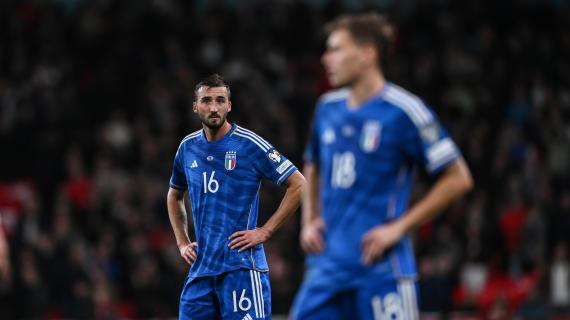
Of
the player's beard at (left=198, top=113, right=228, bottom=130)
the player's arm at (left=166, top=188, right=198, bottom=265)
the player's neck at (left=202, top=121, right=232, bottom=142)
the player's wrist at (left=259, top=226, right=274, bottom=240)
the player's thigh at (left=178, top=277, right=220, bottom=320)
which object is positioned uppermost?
the player's beard at (left=198, top=113, right=228, bottom=130)

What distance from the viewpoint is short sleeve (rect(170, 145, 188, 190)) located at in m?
7.81

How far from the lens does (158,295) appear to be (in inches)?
595

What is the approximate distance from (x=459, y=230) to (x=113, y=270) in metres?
5.54

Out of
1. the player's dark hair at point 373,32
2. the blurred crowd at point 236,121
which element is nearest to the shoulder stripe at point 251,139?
the player's dark hair at point 373,32

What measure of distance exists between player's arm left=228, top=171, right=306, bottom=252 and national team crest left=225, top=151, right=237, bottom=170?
0.39m

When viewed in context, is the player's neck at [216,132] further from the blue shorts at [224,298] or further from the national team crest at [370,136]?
the national team crest at [370,136]

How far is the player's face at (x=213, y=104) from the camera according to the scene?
7445 millimetres

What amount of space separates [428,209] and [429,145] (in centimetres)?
31

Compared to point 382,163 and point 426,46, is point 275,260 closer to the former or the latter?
point 426,46

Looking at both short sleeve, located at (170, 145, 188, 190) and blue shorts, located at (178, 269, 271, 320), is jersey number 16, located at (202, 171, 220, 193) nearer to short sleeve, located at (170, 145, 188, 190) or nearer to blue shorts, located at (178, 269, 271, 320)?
short sleeve, located at (170, 145, 188, 190)

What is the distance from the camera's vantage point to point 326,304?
A: 5.36 metres

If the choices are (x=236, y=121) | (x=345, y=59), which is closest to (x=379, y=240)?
(x=345, y=59)

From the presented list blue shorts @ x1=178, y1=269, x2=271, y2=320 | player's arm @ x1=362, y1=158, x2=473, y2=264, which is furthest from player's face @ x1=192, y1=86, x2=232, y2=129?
player's arm @ x1=362, y1=158, x2=473, y2=264

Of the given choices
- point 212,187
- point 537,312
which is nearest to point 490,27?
point 537,312
